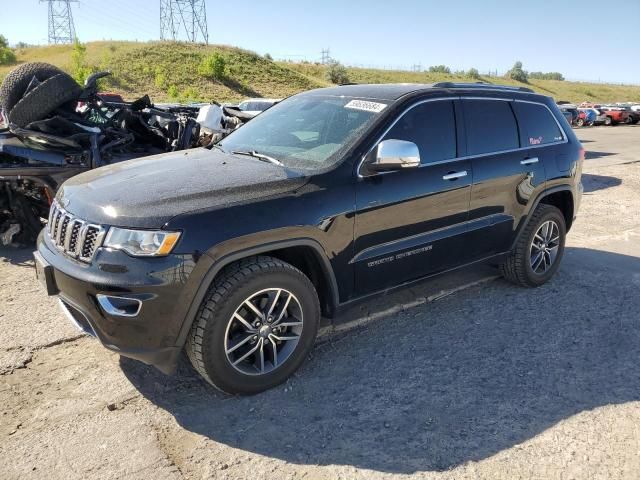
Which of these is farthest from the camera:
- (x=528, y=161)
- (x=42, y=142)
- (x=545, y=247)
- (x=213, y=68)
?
(x=213, y=68)

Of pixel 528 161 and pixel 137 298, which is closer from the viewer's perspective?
pixel 137 298

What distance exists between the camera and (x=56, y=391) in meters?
3.27

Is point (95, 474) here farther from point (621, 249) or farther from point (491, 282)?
point (621, 249)

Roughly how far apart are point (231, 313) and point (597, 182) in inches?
411

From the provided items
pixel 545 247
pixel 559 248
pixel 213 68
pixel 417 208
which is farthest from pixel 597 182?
pixel 213 68

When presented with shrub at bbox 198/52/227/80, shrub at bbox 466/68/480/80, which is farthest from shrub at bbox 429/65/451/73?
shrub at bbox 198/52/227/80

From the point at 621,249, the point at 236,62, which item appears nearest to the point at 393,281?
the point at 621,249

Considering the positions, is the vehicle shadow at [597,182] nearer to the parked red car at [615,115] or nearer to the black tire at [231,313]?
the black tire at [231,313]

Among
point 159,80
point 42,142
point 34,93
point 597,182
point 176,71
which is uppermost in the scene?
point 176,71

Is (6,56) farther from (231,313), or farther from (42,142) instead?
(231,313)

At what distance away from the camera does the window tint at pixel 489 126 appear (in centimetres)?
427

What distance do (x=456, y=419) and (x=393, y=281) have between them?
3.57 feet

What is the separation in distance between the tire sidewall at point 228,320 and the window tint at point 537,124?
8.97 feet

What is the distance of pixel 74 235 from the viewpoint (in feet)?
9.91
